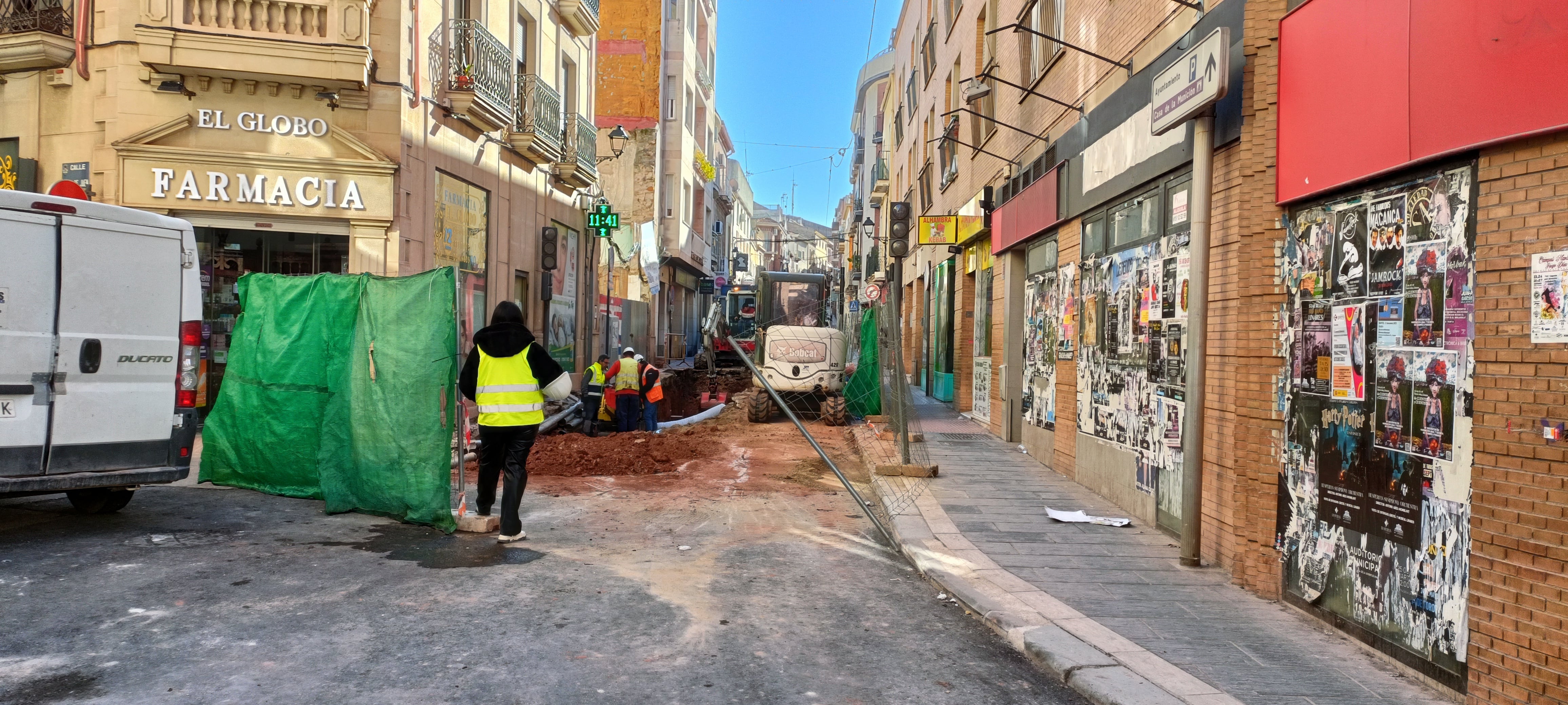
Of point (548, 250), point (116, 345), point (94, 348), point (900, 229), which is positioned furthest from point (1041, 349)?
point (548, 250)

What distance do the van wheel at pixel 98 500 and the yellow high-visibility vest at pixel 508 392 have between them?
2710 mm

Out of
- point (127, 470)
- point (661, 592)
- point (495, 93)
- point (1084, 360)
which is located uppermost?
point (495, 93)

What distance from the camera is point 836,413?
17.4m

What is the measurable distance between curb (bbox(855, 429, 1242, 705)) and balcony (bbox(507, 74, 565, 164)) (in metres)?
12.6

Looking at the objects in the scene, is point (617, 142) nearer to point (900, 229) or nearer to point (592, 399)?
point (592, 399)

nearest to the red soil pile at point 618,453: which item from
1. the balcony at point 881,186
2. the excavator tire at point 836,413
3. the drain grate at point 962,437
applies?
the drain grate at point 962,437

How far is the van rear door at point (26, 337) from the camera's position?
6082 millimetres

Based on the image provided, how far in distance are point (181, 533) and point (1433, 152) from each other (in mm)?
7386

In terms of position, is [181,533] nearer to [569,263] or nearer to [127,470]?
[127,470]

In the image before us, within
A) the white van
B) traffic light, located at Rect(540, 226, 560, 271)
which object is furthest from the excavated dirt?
traffic light, located at Rect(540, 226, 560, 271)

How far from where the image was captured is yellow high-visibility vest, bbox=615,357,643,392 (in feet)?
49.3

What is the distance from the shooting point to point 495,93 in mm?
16312

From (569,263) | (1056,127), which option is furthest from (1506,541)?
(569,263)

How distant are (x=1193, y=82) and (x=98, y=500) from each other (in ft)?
25.6
